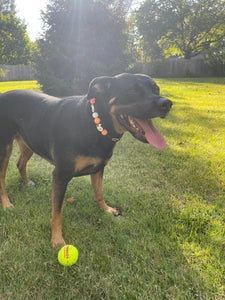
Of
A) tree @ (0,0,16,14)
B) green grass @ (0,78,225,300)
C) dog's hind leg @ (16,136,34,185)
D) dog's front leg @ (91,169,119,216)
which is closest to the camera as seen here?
green grass @ (0,78,225,300)

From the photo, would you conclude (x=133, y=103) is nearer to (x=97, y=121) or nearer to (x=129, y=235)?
(x=97, y=121)

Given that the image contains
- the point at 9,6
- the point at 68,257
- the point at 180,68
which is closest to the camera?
the point at 68,257

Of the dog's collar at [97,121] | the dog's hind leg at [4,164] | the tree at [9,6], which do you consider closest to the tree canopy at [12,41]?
the tree at [9,6]

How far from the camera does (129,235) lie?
2518 mm

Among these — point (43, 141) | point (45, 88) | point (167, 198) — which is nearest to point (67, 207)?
point (43, 141)

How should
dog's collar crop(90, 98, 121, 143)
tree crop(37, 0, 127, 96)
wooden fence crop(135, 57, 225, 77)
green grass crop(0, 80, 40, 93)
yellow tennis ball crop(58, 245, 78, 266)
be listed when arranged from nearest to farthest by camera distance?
yellow tennis ball crop(58, 245, 78, 266), dog's collar crop(90, 98, 121, 143), tree crop(37, 0, 127, 96), green grass crop(0, 80, 40, 93), wooden fence crop(135, 57, 225, 77)

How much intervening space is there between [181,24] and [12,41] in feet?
79.2

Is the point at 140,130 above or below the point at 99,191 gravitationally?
above

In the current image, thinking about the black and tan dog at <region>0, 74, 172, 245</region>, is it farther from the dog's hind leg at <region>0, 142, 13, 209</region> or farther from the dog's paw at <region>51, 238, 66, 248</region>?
the dog's hind leg at <region>0, 142, 13, 209</region>

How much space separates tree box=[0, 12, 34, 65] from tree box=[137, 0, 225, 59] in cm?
1672

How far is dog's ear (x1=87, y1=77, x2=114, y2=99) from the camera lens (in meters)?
2.34

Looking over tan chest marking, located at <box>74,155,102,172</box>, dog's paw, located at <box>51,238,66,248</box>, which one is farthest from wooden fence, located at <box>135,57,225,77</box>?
dog's paw, located at <box>51,238,66,248</box>

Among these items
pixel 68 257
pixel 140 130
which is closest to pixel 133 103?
pixel 140 130

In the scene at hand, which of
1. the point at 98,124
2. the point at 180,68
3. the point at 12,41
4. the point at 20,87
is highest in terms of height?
the point at 12,41
